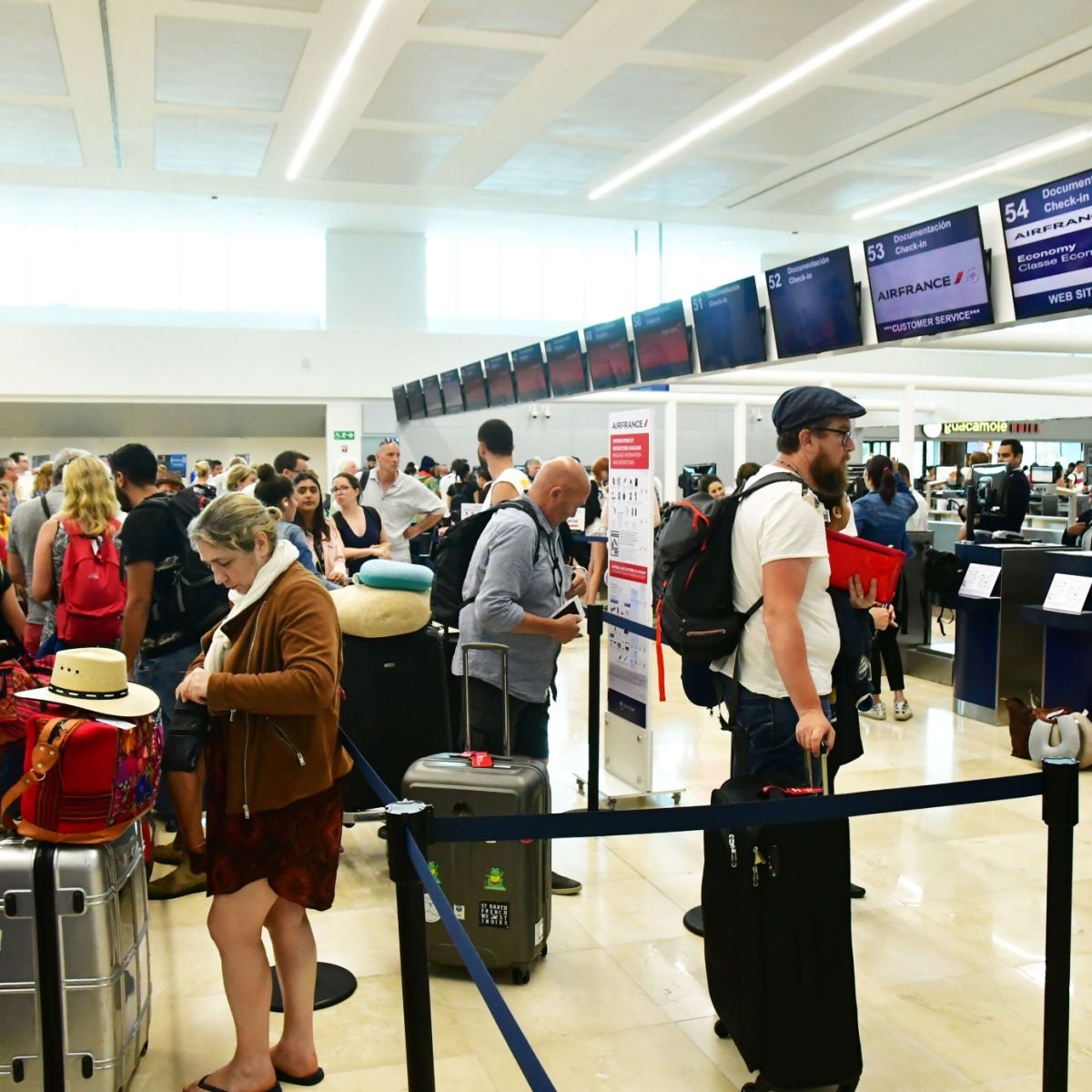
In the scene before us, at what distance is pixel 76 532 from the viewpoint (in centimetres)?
471

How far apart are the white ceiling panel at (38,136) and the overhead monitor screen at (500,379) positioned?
5.47 m

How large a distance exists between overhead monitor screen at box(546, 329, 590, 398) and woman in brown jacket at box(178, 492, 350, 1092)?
8.88 m

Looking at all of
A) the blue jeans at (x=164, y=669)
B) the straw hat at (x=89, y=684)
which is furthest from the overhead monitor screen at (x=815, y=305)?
the straw hat at (x=89, y=684)

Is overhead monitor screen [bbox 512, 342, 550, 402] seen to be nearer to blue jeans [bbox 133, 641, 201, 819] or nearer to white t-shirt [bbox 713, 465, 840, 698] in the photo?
blue jeans [bbox 133, 641, 201, 819]

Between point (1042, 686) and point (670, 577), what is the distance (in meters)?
4.59

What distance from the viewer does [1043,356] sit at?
25703 millimetres

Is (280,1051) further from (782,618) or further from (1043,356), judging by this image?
(1043,356)

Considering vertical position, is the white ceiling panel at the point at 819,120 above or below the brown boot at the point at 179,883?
above

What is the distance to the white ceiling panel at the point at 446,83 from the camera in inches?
416

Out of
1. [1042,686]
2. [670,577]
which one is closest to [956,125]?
[1042,686]

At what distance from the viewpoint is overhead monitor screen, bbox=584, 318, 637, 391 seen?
10.6m

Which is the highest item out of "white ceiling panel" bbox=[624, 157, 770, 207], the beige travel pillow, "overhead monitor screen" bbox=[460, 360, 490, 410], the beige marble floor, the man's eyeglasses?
"white ceiling panel" bbox=[624, 157, 770, 207]

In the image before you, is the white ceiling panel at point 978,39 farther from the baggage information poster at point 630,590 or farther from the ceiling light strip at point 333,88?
the baggage information poster at point 630,590

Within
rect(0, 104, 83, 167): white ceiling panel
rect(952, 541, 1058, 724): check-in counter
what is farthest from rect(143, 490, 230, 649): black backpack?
rect(0, 104, 83, 167): white ceiling panel
